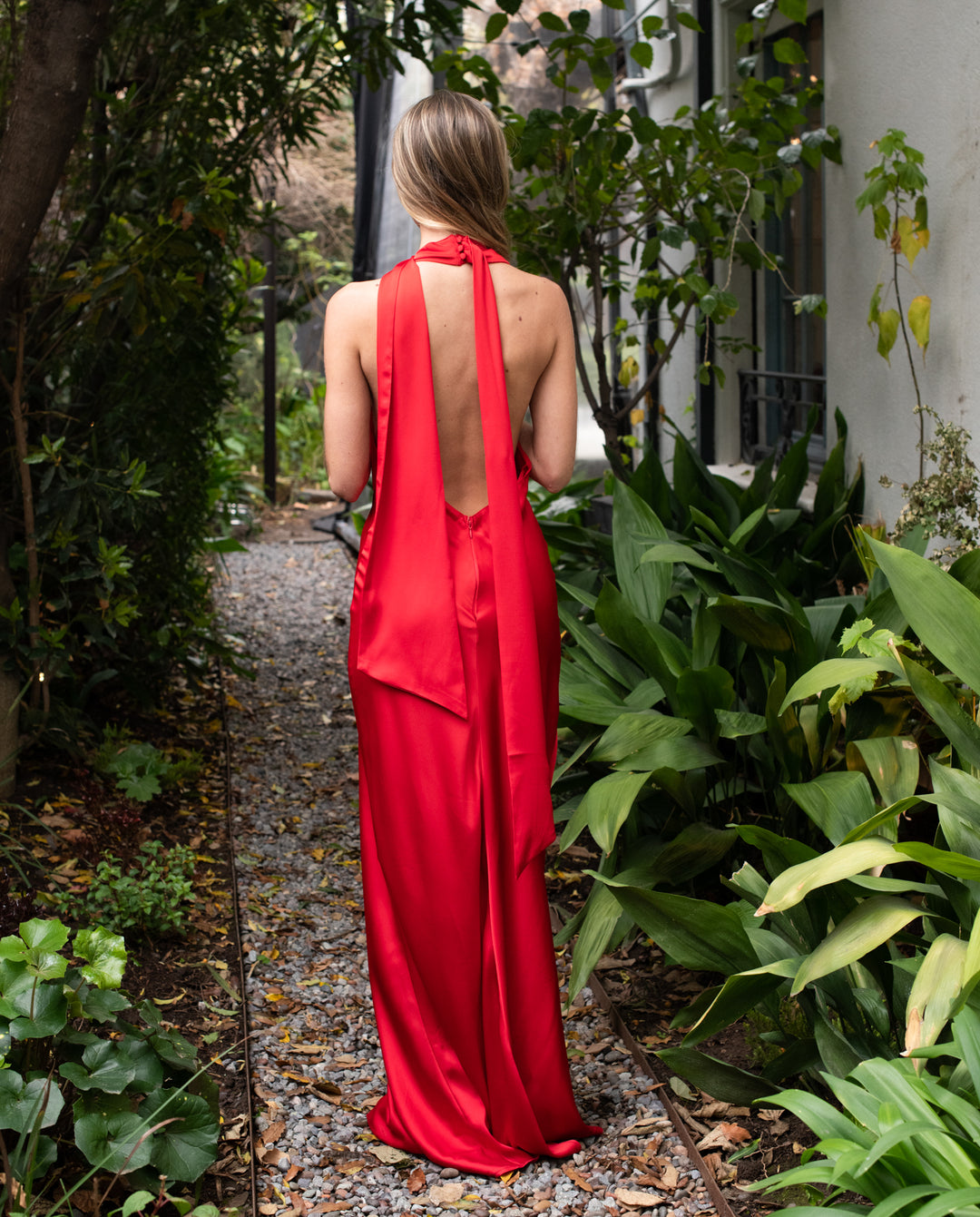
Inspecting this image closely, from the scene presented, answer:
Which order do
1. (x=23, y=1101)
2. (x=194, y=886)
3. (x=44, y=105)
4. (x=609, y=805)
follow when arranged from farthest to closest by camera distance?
(x=194, y=886), (x=44, y=105), (x=609, y=805), (x=23, y=1101)

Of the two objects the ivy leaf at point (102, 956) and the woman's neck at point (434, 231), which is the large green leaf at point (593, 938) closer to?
the ivy leaf at point (102, 956)

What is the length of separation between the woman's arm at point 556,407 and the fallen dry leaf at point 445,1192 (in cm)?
143

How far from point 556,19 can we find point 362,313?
2786mm

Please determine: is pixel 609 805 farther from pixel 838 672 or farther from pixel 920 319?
pixel 920 319

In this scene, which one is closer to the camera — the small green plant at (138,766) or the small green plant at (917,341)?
the small green plant at (917,341)

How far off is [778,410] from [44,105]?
357 cm

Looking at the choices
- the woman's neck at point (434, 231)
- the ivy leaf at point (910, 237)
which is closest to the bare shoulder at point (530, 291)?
the woman's neck at point (434, 231)

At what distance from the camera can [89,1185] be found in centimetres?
218

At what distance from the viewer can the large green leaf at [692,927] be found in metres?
2.28

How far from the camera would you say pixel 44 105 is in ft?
11.4

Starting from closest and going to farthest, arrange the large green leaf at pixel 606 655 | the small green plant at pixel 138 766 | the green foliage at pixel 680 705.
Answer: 1. the green foliage at pixel 680 705
2. the large green leaf at pixel 606 655
3. the small green plant at pixel 138 766

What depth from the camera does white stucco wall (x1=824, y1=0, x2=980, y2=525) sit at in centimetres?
352

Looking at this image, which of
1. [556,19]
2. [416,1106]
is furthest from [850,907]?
[556,19]

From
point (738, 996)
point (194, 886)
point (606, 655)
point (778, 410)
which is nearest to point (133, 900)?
point (194, 886)
